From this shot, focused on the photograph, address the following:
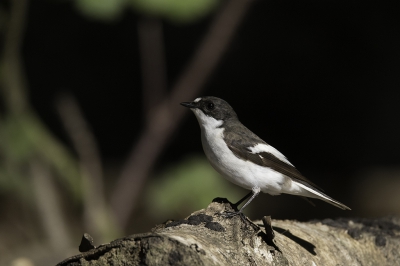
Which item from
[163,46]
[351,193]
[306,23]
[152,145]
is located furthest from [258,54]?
[152,145]

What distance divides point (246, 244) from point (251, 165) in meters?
1.13

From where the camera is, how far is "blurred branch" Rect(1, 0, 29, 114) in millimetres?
5113

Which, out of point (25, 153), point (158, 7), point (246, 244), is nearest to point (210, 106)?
point (158, 7)

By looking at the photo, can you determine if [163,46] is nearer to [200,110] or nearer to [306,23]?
[306,23]

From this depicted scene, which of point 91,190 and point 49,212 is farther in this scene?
point 49,212

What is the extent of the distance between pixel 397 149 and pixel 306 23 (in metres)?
2.39

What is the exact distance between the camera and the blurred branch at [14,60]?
201 inches

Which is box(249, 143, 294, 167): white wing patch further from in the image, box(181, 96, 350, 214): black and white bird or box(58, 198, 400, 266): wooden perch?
box(58, 198, 400, 266): wooden perch

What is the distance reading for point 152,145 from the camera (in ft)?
17.4

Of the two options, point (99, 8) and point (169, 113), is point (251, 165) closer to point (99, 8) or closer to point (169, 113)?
point (169, 113)

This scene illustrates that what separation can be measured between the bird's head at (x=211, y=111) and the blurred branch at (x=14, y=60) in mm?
1866

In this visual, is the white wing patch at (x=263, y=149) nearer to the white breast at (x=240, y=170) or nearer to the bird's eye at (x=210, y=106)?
the white breast at (x=240, y=170)

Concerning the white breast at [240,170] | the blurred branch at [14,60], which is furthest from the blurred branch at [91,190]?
the white breast at [240,170]

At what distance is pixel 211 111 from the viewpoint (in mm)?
4195
